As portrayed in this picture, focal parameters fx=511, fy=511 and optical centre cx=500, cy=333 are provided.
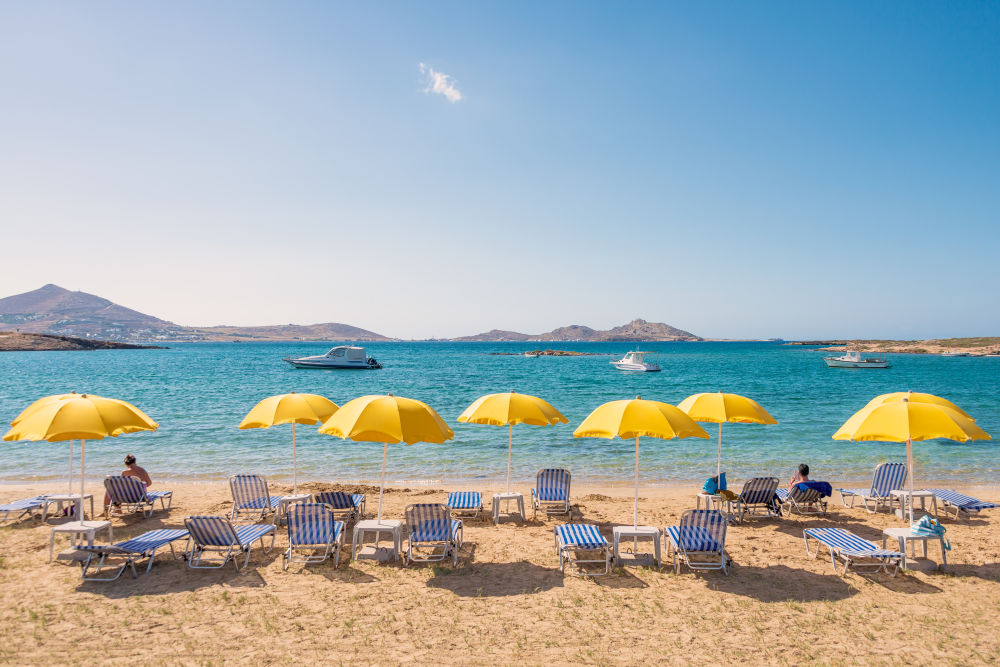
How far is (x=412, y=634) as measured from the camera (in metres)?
5.45

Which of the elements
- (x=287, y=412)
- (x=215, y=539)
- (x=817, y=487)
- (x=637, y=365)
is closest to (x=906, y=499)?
(x=817, y=487)

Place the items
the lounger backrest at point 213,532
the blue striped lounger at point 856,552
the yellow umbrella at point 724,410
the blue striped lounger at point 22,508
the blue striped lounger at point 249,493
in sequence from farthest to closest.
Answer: the blue striped lounger at point 249,493 < the blue striped lounger at point 22,508 < the yellow umbrella at point 724,410 < the lounger backrest at point 213,532 < the blue striped lounger at point 856,552

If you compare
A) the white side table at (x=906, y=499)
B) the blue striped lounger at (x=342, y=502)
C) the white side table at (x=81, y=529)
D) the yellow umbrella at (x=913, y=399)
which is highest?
the yellow umbrella at (x=913, y=399)

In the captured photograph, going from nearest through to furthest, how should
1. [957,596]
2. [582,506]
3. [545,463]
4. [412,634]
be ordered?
1. [412,634]
2. [957,596]
3. [582,506]
4. [545,463]

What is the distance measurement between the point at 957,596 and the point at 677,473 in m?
8.87

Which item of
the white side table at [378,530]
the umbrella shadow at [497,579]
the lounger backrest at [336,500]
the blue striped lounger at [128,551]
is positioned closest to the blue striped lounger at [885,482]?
the umbrella shadow at [497,579]

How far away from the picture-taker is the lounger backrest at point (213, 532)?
704 centimetres

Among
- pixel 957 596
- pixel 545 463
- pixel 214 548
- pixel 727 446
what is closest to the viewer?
pixel 957 596

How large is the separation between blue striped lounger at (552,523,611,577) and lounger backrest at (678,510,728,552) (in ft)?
3.54

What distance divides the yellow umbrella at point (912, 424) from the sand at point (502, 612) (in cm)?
192

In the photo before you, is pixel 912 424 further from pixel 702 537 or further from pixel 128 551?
pixel 128 551

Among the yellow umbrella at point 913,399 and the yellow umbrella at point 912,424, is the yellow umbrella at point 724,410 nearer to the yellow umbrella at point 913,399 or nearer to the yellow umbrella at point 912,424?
the yellow umbrella at point 912,424

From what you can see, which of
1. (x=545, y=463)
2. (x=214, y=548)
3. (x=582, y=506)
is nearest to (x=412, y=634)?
(x=214, y=548)

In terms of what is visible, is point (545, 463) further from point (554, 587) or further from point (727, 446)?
point (554, 587)
